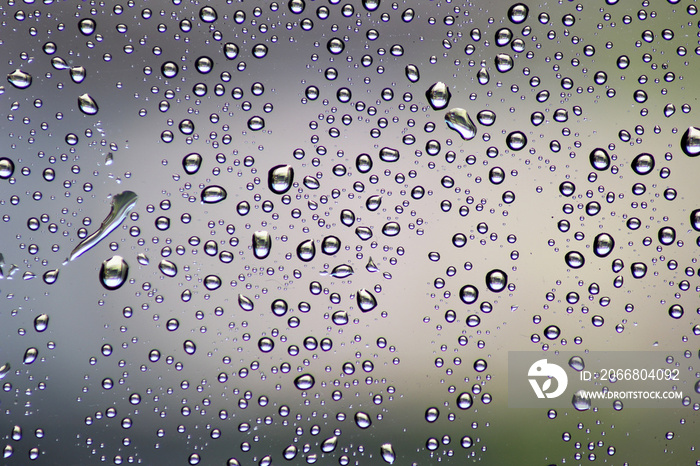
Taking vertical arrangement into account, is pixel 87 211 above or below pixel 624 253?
below

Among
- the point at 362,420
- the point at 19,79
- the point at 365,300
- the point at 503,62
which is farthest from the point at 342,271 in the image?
the point at 19,79

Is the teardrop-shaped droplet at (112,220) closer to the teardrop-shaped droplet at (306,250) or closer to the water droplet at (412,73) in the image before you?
the teardrop-shaped droplet at (306,250)

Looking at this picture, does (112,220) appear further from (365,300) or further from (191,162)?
(365,300)

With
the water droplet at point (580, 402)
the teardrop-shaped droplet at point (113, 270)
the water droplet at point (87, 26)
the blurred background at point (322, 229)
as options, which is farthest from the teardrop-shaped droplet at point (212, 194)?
the water droplet at point (580, 402)

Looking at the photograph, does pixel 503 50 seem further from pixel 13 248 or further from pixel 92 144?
pixel 13 248

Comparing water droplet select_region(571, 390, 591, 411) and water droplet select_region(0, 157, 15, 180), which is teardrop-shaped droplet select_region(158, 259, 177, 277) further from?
water droplet select_region(571, 390, 591, 411)

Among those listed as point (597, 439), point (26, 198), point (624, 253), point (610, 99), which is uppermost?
point (610, 99)

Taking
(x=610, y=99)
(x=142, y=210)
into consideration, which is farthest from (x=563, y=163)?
(x=142, y=210)
